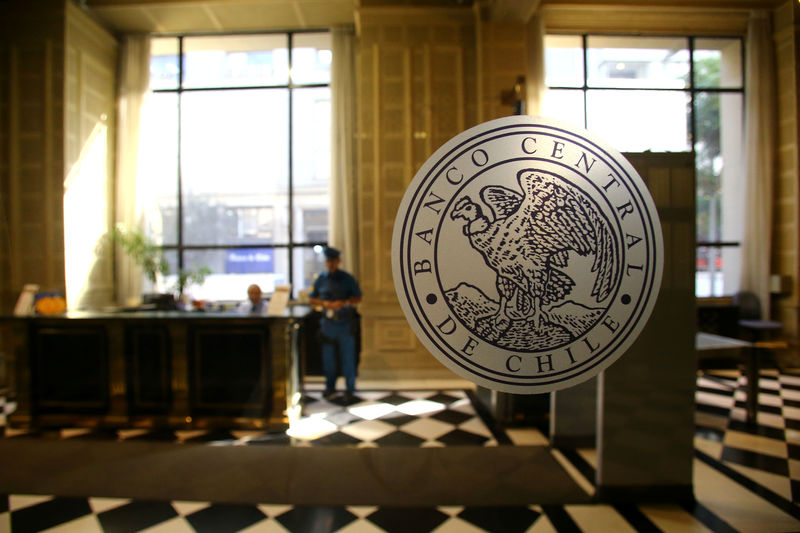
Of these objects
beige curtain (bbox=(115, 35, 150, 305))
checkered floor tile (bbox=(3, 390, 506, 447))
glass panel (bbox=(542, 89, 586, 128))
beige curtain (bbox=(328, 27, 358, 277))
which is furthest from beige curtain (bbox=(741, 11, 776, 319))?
beige curtain (bbox=(115, 35, 150, 305))

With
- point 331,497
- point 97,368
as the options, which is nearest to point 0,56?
point 97,368

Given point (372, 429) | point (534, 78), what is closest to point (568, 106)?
point (534, 78)

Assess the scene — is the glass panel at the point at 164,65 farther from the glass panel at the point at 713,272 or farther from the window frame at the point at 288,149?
the glass panel at the point at 713,272

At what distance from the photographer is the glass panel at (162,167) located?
5.60 m

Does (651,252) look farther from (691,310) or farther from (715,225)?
(715,225)

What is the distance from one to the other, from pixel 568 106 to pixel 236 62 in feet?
19.7

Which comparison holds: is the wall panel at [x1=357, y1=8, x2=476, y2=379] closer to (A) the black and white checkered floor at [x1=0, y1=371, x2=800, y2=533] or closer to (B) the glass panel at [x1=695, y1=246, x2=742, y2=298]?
(A) the black and white checkered floor at [x1=0, y1=371, x2=800, y2=533]

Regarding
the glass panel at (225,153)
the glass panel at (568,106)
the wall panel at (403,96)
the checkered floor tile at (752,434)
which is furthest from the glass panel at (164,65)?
the checkered floor tile at (752,434)

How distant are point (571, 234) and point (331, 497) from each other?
1.92 meters

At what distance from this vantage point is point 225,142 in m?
5.64

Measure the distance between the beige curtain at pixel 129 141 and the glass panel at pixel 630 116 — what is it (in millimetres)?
5837

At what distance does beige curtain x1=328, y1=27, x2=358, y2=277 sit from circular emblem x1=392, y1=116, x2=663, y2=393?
4.47 meters

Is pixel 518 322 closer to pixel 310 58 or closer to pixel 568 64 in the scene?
pixel 568 64

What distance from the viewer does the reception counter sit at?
3.29 m
